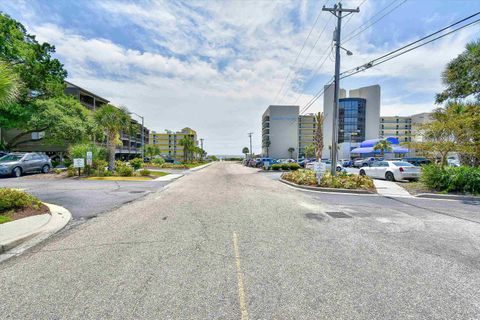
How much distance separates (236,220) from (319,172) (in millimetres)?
9078

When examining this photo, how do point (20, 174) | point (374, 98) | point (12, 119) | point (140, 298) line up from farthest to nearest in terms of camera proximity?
point (374, 98)
point (12, 119)
point (20, 174)
point (140, 298)

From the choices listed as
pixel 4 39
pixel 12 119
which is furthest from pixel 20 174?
pixel 4 39

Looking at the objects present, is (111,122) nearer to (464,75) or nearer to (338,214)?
(338,214)

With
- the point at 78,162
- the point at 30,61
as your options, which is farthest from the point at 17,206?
the point at 30,61

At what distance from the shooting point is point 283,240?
524 centimetres

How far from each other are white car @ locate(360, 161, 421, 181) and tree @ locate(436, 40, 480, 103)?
5628mm

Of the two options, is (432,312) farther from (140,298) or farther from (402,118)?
(402,118)

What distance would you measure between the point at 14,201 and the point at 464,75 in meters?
23.7

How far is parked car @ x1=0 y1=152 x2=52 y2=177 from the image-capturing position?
58.8ft

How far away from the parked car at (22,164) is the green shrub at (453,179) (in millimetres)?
26911

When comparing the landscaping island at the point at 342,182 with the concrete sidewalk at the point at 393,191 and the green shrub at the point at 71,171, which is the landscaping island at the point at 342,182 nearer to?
the concrete sidewalk at the point at 393,191

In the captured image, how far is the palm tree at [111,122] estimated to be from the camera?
20.7 meters

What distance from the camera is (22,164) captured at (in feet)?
62.7

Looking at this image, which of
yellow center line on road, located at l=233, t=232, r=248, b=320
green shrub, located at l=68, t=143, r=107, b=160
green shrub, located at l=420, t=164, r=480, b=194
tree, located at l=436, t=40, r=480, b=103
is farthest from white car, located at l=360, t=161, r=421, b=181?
green shrub, located at l=68, t=143, r=107, b=160
